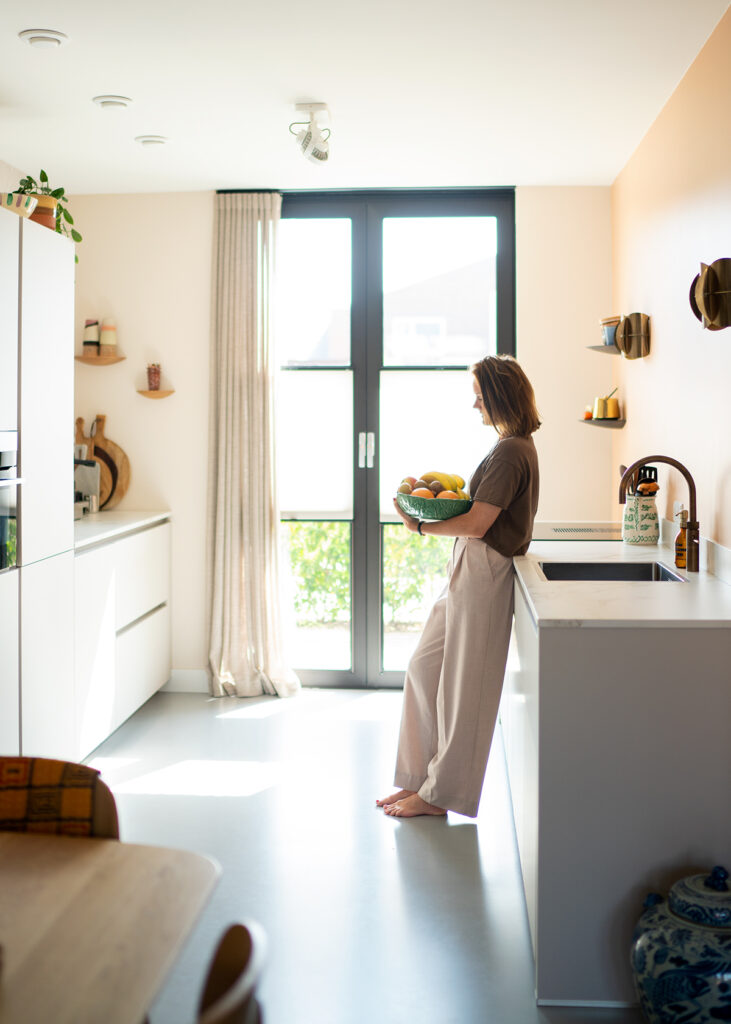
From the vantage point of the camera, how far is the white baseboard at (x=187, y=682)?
15.6 ft

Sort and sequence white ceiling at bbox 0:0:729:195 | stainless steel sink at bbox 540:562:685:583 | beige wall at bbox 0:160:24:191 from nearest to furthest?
white ceiling at bbox 0:0:729:195 → stainless steel sink at bbox 540:562:685:583 → beige wall at bbox 0:160:24:191

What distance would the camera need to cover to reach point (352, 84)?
3.14 m

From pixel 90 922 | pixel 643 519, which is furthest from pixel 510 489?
pixel 90 922

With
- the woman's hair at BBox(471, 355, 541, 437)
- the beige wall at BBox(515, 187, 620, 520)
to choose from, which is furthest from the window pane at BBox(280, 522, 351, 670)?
the woman's hair at BBox(471, 355, 541, 437)

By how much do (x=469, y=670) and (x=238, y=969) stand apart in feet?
6.48

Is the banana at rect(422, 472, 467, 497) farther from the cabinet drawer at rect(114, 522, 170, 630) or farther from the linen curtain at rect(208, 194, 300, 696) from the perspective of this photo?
the linen curtain at rect(208, 194, 300, 696)

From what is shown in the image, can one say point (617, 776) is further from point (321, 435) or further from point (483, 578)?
point (321, 435)

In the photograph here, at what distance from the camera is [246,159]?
13.2 ft

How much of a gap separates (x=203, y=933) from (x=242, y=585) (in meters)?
2.36

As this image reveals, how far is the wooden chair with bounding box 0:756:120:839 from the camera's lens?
4.79ft

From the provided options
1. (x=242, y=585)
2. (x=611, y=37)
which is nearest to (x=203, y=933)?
(x=242, y=585)

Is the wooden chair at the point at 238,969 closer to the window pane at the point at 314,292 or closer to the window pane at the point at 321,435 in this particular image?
the window pane at the point at 321,435

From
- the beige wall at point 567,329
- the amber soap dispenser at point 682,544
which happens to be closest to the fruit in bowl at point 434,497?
the amber soap dispenser at point 682,544

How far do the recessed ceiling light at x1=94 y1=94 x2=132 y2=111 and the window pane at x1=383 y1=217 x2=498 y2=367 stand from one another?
1.67 metres
